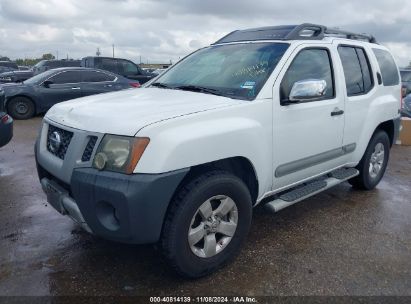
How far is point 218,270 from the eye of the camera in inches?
121

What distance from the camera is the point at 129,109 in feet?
9.38

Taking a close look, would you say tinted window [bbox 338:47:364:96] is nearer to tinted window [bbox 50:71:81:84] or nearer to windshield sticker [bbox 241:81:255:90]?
windshield sticker [bbox 241:81:255:90]

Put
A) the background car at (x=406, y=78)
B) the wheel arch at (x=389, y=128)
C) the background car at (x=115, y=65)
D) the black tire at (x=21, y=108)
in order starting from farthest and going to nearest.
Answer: the background car at (x=115, y=65) < the background car at (x=406, y=78) < the black tire at (x=21, y=108) < the wheel arch at (x=389, y=128)

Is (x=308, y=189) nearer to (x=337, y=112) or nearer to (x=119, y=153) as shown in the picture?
(x=337, y=112)

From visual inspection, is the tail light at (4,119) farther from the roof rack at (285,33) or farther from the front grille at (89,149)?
the front grille at (89,149)

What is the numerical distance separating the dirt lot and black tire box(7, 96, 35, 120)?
6.63 m

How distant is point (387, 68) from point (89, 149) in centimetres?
407

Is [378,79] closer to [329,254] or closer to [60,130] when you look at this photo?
[329,254]

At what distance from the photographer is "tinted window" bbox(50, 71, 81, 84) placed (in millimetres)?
10836

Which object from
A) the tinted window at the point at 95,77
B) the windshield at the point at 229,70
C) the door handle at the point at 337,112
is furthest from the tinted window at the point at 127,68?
the door handle at the point at 337,112

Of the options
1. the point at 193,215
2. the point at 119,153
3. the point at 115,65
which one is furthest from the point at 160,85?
the point at 115,65

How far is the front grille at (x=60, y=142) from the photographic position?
2900 mm

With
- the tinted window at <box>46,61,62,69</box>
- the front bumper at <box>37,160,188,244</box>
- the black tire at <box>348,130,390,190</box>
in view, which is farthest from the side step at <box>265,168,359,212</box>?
the tinted window at <box>46,61,62,69</box>

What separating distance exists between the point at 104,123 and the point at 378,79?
3504mm
